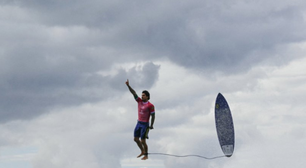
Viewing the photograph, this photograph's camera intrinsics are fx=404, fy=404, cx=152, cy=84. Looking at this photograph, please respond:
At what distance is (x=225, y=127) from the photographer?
35.4m

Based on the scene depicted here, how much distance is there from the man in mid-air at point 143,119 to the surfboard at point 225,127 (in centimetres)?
987

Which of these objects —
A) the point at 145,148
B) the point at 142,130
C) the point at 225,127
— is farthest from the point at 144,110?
the point at 225,127

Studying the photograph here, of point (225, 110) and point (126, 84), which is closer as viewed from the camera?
point (126, 84)

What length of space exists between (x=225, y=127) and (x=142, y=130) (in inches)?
413

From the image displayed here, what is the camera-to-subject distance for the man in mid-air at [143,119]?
27438 millimetres

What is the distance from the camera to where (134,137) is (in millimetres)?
28203

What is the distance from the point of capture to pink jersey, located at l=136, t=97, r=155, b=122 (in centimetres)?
2745

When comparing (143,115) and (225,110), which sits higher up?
(225,110)

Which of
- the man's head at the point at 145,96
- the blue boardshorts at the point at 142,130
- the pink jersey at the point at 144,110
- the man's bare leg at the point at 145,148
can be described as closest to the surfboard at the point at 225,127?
the man's bare leg at the point at 145,148

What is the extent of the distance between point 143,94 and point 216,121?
35.7ft

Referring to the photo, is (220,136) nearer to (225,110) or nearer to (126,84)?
(225,110)

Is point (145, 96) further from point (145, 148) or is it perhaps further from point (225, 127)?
point (225, 127)

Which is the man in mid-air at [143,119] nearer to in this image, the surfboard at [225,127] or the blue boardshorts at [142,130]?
the blue boardshorts at [142,130]

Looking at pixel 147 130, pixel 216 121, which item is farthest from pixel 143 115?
pixel 216 121
